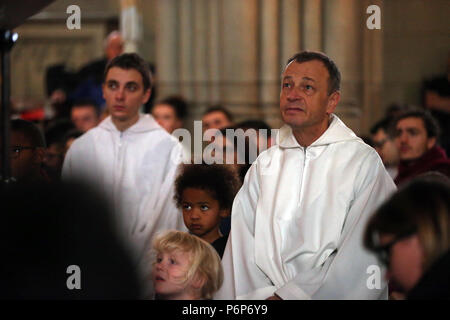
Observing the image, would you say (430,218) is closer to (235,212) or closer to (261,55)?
(235,212)

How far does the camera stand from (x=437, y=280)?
197 cm

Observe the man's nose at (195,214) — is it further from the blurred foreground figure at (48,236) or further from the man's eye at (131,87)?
the blurred foreground figure at (48,236)

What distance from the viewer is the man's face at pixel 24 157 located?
3320mm

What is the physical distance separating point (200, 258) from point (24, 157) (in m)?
Answer: 0.89

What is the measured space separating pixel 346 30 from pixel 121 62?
1.52 metres

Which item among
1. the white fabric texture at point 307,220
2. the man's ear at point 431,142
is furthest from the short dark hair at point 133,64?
the man's ear at point 431,142

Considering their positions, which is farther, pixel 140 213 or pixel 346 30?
pixel 346 30

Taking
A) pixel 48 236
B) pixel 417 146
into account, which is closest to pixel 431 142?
pixel 417 146

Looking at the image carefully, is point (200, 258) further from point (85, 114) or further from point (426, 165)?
point (85, 114)

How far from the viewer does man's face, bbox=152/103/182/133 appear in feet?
19.7

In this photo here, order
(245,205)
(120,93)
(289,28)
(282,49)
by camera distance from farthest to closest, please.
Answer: (282,49)
(289,28)
(120,93)
(245,205)

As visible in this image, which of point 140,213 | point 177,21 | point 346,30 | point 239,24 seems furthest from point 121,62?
point 177,21

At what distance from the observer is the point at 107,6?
12906 millimetres

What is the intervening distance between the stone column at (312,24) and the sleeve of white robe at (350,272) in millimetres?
2103
